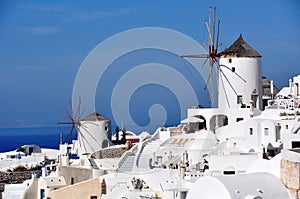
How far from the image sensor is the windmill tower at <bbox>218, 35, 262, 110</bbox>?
2845 centimetres

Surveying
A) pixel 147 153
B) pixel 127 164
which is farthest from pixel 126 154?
pixel 127 164

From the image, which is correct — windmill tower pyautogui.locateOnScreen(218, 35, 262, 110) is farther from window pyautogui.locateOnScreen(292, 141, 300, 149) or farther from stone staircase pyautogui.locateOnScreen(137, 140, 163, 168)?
window pyautogui.locateOnScreen(292, 141, 300, 149)

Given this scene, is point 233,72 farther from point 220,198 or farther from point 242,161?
point 220,198

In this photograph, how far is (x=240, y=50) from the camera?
29047 millimetres

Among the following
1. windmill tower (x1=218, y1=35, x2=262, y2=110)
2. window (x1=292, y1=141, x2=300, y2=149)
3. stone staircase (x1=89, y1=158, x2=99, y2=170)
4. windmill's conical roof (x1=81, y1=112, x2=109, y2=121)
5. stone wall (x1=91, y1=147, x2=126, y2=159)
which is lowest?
stone staircase (x1=89, y1=158, x2=99, y2=170)

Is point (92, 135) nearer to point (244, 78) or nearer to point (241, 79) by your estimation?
point (241, 79)

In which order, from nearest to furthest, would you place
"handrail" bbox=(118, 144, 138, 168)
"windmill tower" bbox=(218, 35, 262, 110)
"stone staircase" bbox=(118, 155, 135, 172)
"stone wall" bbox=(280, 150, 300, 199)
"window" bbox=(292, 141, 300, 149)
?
"stone wall" bbox=(280, 150, 300, 199), "window" bbox=(292, 141, 300, 149), "stone staircase" bbox=(118, 155, 135, 172), "handrail" bbox=(118, 144, 138, 168), "windmill tower" bbox=(218, 35, 262, 110)

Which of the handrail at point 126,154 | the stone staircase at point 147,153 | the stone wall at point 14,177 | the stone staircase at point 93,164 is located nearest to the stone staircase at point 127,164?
the handrail at point 126,154

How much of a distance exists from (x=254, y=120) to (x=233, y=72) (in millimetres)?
6646

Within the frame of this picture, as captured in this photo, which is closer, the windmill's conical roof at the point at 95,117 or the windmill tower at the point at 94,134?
the windmill tower at the point at 94,134

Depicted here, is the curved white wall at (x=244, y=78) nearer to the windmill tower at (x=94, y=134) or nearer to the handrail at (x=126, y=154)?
the handrail at (x=126, y=154)

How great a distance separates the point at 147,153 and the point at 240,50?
669 centimetres

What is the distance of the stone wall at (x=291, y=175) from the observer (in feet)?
46.6

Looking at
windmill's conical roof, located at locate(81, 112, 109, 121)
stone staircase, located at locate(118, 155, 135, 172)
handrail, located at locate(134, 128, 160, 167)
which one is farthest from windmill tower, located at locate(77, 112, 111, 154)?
stone staircase, located at locate(118, 155, 135, 172)
